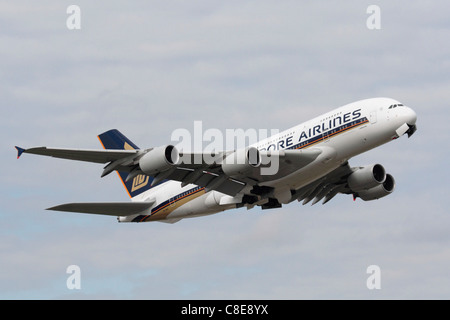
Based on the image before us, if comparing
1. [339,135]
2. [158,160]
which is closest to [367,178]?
[339,135]

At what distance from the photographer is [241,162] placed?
4591cm

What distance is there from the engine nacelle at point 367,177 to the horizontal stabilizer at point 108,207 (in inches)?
504

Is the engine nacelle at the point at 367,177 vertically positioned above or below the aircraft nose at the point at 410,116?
below

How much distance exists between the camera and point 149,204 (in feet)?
178

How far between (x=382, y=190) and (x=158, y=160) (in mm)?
16673

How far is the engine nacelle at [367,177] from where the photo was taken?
5166cm

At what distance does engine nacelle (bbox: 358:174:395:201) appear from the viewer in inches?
2124

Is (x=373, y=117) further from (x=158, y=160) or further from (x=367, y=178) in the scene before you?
(x=158, y=160)

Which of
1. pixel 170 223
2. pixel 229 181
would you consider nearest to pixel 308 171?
pixel 229 181

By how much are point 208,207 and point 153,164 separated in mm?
8277

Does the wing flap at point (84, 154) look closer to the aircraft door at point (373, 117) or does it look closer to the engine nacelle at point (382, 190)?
the aircraft door at point (373, 117)

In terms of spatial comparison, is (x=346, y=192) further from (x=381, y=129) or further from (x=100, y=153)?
(x=100, y=153)

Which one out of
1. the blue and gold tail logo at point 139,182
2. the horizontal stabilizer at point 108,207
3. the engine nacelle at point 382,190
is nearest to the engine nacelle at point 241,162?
the horizontal stabilizer at point 108,207

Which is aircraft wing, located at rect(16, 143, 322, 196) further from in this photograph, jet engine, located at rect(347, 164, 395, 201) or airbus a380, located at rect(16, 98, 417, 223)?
jet engine, located at rect(347, 164, 395, 201)
